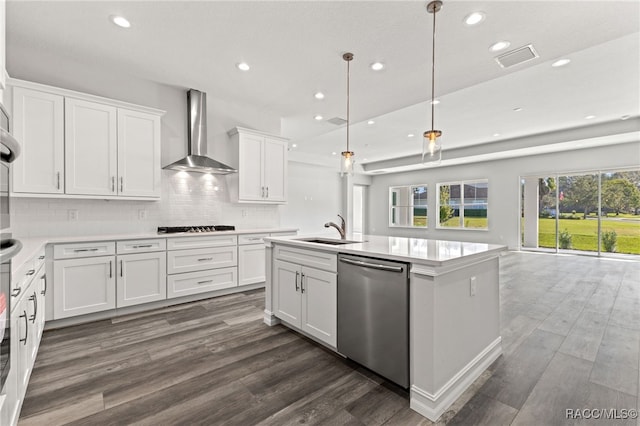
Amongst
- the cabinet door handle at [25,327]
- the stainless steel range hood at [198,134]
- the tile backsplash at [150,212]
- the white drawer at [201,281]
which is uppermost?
the stainless steel range hood at [198,134]

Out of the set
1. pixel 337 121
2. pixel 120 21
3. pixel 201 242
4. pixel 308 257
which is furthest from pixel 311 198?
pixel 120 21

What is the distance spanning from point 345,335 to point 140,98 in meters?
3.89

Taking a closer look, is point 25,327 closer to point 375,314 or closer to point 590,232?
point 375,314

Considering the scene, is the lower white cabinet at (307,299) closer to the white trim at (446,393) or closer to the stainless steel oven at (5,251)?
the white trim at (446,393)

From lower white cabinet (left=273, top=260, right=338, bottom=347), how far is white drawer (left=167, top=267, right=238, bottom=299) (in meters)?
Result: 1.35

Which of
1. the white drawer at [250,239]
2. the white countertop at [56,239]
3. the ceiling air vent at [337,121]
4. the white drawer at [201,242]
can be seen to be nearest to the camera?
the white countertop at [56,239]

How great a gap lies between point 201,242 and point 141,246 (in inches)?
27.1

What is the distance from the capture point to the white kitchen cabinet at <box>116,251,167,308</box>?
10.7ft

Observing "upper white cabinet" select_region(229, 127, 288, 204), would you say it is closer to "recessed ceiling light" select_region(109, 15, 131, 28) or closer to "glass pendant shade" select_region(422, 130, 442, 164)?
"recessed ceiling light" select_region(109, 15, 131, 28)

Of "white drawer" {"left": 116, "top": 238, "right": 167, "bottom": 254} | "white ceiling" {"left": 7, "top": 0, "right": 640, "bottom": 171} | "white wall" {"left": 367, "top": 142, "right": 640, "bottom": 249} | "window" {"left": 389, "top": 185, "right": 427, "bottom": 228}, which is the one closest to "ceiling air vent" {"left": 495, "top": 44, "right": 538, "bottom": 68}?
"white ceiling" {"left": 7, "top": 0, "right": 640, "bottom": 171}

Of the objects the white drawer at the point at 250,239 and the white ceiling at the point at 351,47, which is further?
the white drawer at the point at 250,239

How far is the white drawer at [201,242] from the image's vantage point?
3639 millimetres

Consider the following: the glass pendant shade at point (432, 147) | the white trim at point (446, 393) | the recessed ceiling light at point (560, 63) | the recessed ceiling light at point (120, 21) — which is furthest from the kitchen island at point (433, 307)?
the recessed ceiling light at point (560, 63)

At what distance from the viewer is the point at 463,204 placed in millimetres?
9641
